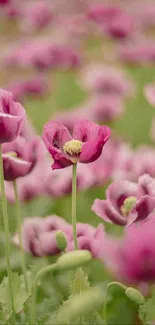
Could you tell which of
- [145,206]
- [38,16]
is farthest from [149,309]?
[38,16]

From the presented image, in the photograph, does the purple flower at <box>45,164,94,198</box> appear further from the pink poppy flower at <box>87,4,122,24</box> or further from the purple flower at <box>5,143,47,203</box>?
the pink poppy flower at <box>87,4,122,24</box>

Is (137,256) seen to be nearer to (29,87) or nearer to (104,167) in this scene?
(104,167)

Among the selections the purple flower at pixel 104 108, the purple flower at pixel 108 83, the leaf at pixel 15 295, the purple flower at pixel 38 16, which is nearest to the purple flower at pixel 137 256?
the leaf at pixel 15 295

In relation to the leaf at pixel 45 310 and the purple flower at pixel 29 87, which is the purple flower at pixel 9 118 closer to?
the leaf at pixel 45 310

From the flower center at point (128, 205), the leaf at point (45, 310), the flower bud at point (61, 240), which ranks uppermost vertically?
the flower center at point (128, 205)

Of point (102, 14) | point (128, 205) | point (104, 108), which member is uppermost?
point (102, 14)

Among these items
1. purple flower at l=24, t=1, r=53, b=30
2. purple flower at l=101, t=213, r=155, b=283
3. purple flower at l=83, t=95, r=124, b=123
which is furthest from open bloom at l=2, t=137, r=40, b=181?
purple flower at l=24, t=1, r=53, b=30
